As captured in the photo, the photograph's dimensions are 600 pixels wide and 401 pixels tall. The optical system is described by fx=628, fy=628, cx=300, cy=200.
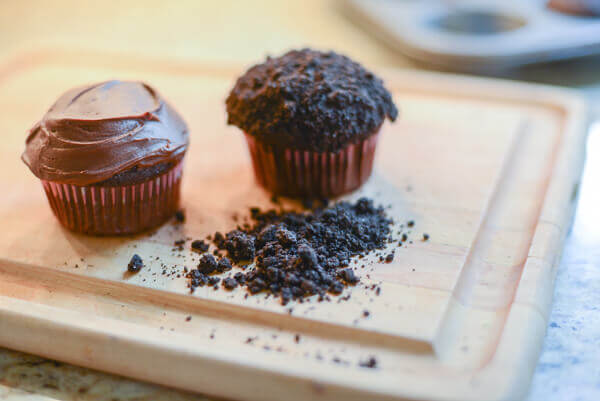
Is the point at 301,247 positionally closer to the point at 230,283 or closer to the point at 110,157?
the point at 230,283

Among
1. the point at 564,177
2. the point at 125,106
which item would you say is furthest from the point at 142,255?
the point at 564,177

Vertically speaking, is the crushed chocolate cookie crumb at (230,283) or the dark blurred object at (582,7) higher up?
the dark blurred object at (582,7)

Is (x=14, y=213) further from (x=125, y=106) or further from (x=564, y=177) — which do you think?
(x=564, y=177)

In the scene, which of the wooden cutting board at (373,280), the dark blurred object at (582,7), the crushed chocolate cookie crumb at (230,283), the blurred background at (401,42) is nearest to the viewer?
the wooden cutting board at (373,280)

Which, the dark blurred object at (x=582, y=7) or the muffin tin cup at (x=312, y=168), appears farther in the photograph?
the dark blurred object at (x=582, y=7)

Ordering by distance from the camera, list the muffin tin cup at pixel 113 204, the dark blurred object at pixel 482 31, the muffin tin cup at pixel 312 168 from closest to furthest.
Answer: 1. the muffin tin cup at pixel 113 204
2. the muffin tin cup at pixel 312 168
3. the dark blurred object at pixel 482 31

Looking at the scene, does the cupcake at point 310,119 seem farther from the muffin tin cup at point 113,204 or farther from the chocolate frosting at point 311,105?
the muffin tin cup at point 113,204

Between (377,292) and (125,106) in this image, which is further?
(125,106)

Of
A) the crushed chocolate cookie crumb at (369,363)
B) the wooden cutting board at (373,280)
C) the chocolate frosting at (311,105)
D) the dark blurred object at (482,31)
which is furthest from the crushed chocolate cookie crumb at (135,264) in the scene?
the dark blurred object at (482,31)

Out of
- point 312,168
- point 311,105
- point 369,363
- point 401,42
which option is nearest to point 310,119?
point 311,105
